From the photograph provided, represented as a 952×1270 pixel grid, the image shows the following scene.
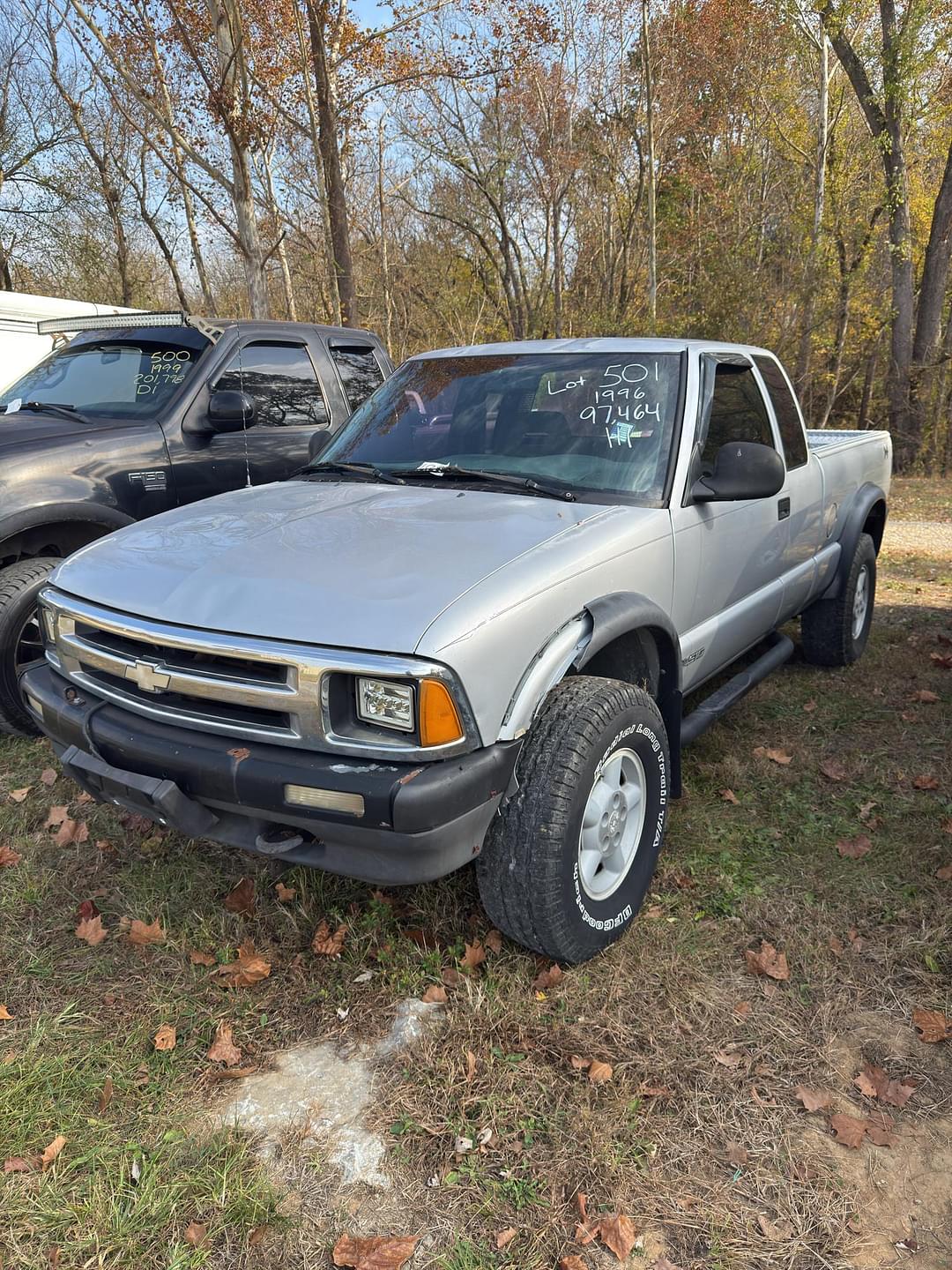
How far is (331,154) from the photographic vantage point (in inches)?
478

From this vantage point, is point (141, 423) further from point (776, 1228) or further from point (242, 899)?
point (776, 1228)

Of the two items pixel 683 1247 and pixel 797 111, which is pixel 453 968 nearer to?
pixel 683 1247

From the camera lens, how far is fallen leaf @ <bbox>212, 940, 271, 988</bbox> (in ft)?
8.85

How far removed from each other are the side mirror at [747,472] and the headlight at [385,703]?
5.52 feet

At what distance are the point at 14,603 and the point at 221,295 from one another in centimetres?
2673

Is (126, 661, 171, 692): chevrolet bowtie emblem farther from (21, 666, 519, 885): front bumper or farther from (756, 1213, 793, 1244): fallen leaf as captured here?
(756, 1213, 793, 1244): fallen leaf

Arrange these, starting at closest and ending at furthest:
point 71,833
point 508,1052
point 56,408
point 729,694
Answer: point 508,1052
point 71,833
point 729,694
point 56,408

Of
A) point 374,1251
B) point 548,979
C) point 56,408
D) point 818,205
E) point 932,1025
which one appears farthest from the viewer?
point 818,205

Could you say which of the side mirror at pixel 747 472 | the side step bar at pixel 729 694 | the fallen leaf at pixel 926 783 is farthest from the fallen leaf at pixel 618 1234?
the fallen leaf at pixel 926 783

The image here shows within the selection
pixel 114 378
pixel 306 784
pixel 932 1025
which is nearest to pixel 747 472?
pixel 932 1025

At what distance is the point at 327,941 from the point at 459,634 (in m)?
1.30

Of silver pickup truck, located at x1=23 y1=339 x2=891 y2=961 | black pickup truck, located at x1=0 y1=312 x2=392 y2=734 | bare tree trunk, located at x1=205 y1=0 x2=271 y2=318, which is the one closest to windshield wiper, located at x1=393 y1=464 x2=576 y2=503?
Result: silver pickup truck, located at x1=23 y1=339 x2=891 y2=961

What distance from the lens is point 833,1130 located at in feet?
7.17

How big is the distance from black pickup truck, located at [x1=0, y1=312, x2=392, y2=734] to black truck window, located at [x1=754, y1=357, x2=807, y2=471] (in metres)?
2.27
